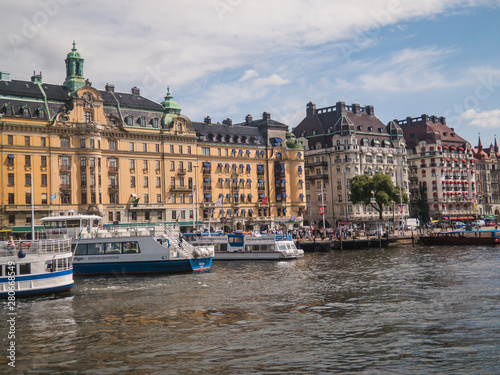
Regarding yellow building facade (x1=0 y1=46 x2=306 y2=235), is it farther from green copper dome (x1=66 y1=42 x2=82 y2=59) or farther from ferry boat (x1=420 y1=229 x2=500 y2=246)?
ferry boat (x1=420 y1=229 x2=500 y2=246)

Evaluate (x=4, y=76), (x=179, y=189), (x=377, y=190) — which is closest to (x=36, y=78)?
(x=4, y=76)

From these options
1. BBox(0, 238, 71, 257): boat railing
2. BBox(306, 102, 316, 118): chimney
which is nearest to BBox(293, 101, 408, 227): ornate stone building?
BBox(306, 102, 316, 118): chimney

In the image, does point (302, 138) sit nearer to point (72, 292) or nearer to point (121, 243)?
point (121, 243)

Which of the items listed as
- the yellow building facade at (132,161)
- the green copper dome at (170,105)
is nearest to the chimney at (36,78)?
the yellow building facade at (132,161)

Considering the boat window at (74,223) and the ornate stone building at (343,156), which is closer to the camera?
the boat window at (74,223)

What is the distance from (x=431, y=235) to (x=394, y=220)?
50.9 m

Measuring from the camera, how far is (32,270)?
49.2 m

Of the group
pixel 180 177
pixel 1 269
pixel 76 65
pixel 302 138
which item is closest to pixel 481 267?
pixel 1 269

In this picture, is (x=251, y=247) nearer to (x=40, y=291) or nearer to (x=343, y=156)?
(x=40, y=291)

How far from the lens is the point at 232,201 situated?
441 feet

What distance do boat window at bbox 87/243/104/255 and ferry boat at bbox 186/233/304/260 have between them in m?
22.8

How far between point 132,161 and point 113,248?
5358 centimetres

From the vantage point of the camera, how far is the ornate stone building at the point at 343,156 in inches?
6378

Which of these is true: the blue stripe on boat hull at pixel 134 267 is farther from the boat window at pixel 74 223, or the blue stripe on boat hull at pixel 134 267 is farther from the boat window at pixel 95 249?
the boat window at pixel 74 223
